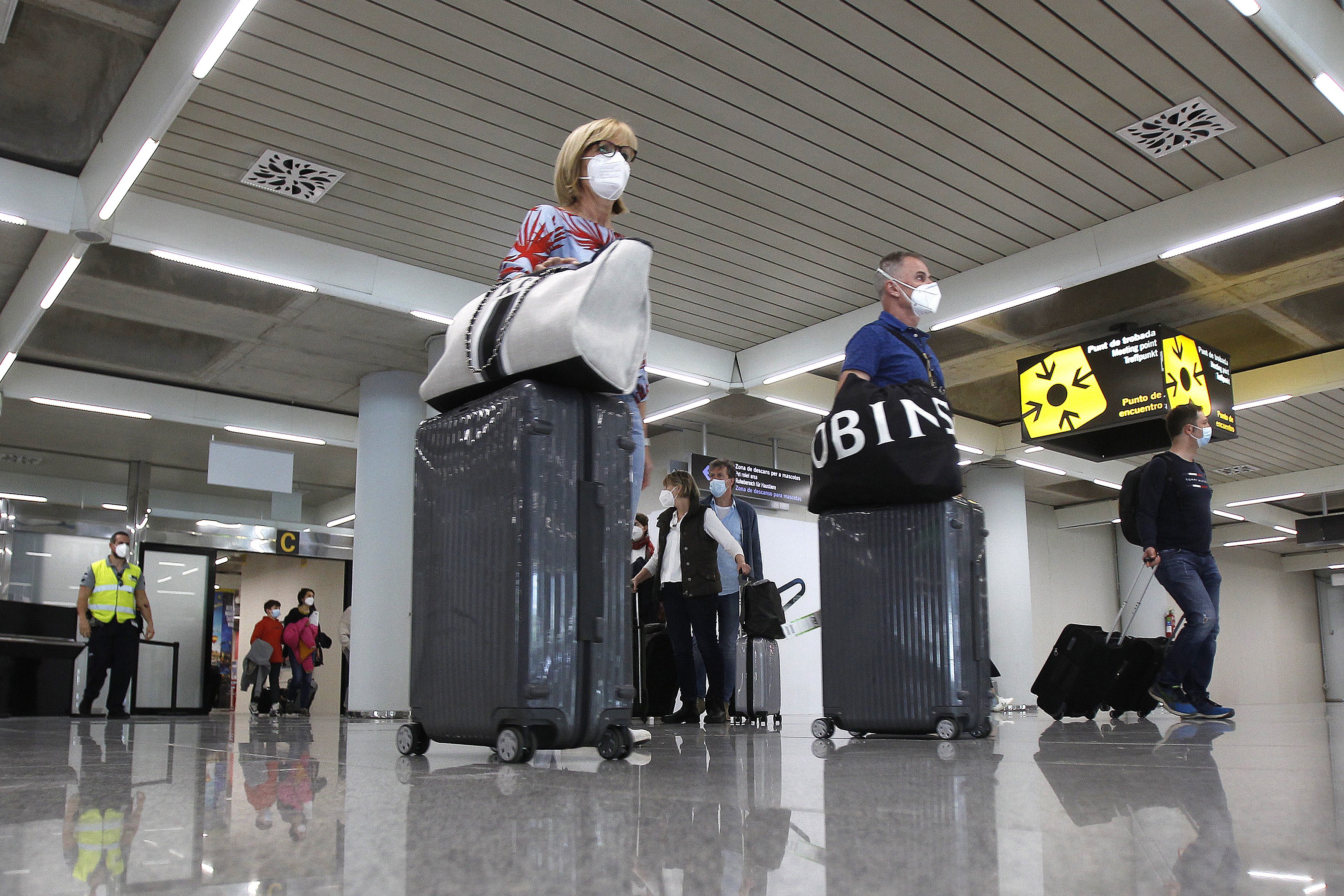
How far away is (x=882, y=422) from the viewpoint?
3.14m

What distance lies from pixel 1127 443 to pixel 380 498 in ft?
23.9

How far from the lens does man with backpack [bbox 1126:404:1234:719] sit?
211 inches

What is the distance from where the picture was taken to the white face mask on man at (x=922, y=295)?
368 cm

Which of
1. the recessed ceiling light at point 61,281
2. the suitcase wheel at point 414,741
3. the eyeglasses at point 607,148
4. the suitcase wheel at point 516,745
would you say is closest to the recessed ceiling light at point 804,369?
the recessed ceiling light at point 61,281

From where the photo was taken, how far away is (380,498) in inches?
407

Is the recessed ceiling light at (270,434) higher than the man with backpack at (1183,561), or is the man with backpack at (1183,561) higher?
the recessed ceiling light at (270,434)

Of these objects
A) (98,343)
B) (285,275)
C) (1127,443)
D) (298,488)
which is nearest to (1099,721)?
(1127,443)

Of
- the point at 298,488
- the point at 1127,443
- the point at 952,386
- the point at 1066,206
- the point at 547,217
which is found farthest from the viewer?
the point at 298,488

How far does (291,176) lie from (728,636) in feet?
14.7

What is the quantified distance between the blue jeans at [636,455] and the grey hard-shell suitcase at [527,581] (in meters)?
0.04

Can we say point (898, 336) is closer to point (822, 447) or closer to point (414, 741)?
point (822, 447)

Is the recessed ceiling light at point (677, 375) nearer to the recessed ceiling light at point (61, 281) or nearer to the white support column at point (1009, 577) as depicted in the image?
the recessed ceiling light at point (61, 281)

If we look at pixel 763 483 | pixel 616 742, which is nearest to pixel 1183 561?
pixel 616 742

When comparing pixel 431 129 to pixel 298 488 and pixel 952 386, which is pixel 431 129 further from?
pixel 298 488
